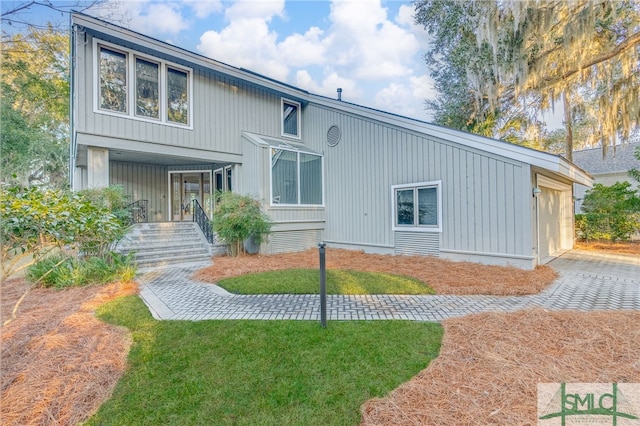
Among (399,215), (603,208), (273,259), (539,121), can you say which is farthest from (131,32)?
(603,208)

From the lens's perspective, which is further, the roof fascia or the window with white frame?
the window with white frame

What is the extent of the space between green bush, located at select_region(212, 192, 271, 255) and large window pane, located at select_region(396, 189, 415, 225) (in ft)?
13.2

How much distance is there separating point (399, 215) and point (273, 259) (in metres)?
4.04

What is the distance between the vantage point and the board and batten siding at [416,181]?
7.18 m

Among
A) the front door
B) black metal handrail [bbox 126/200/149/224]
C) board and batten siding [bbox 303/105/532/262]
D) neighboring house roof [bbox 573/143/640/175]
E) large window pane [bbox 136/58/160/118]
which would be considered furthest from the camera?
neighboring house roof [bbox 573/143/640/175]

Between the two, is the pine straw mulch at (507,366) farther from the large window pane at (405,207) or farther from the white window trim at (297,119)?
the white window trim at (297,119)

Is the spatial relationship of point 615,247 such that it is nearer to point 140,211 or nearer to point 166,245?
→ point 166,245

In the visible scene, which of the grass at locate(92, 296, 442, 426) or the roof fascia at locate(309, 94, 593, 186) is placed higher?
the roof fascia at locate(309, 94, 593, 186)

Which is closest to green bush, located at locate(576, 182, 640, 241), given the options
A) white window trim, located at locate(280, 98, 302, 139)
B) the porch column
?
white window trim, located at locate(280, 98, 302, 139)

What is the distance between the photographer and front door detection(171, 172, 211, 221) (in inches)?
497

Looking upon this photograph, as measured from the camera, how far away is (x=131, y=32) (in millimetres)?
8180

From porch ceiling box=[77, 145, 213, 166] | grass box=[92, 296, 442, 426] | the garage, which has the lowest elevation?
grass box=[92, 296, 442, 426]

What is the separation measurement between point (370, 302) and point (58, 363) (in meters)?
3.84

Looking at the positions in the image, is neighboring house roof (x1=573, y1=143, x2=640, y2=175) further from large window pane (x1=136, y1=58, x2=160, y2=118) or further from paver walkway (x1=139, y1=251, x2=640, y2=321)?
large window pane (x1=136, y1=58, x2=160, y2=118)
